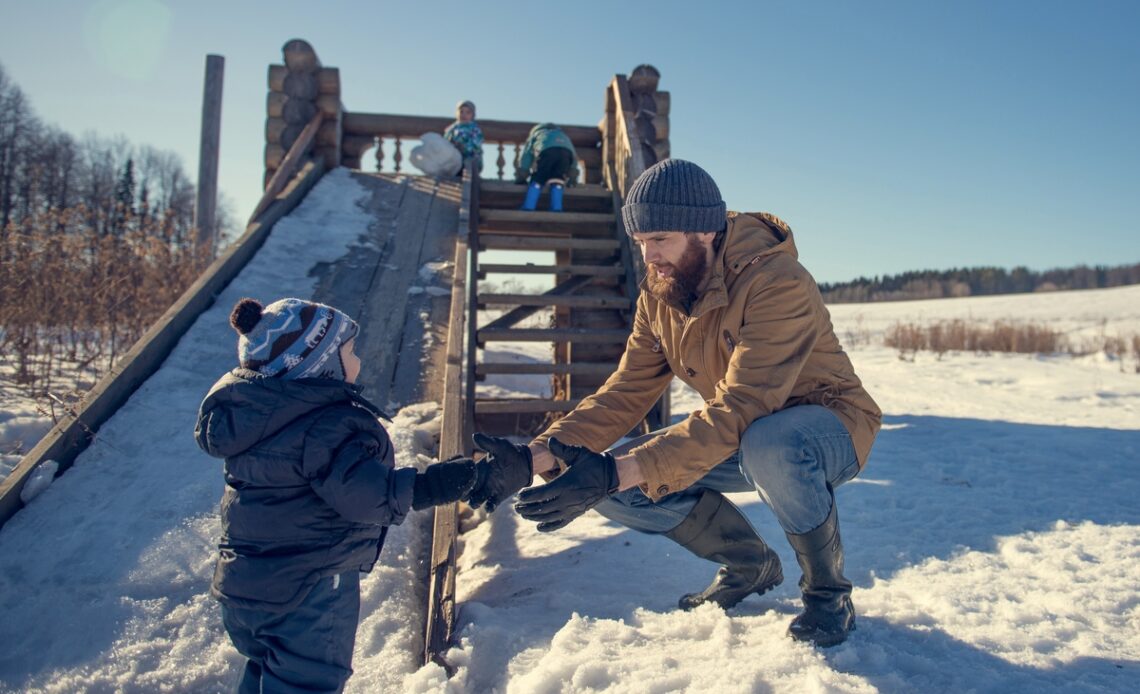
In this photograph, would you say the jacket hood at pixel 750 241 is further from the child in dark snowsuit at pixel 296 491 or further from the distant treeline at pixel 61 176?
the distant treeline at pixel 61 176

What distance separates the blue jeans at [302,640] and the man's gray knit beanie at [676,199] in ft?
4.16

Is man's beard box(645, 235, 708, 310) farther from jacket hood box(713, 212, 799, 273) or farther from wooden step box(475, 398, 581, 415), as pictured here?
wooden step box(475, 398, 581, 415)

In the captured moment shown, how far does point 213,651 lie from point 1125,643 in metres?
2.59

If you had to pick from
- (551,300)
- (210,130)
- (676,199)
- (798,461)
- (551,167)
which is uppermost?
(210,130)

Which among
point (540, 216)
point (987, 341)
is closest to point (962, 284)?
point (987, 341)

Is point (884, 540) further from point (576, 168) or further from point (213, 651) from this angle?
point (576, 168)

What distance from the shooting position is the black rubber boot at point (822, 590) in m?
1.97

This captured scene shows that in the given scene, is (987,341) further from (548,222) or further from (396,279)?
(396,279)

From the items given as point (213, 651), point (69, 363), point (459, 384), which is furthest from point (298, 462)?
point (69, 363)

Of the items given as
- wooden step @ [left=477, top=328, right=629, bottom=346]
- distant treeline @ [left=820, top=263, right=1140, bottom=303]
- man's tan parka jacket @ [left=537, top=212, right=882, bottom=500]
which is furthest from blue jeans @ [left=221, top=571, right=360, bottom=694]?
distant treeline @ [left=820, top=263, right=1140, bottom=303]

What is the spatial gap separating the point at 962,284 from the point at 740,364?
40687mm

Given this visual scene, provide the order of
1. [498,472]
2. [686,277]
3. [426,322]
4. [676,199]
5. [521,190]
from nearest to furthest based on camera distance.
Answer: [498,472]
[676,199]
[686,277]
[426,322]
[521,190]

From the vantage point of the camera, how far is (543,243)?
5.97 metres

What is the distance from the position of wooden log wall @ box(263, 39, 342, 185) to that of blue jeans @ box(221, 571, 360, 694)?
20.2ft
